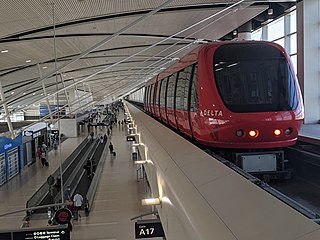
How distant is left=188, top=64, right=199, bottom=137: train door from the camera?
23.7 feet

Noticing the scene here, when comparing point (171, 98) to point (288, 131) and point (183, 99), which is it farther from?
point (288, 131)

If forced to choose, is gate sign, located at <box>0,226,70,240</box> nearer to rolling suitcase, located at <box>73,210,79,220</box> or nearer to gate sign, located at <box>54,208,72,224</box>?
gate sign, located at <box>54,208,72,224</box>

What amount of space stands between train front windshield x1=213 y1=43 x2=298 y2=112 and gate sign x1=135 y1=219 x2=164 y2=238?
2945 millimetres

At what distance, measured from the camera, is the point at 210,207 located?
2783mm

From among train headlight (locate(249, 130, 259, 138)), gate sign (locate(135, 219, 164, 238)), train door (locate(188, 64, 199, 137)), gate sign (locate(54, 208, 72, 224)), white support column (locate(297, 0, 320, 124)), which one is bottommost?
gate sign (locate(54, 208, 72, 224))

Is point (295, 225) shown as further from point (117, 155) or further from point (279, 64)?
point (117, 155)

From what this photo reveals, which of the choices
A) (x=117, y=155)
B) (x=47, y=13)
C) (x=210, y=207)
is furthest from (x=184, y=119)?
(x=117, y=155)

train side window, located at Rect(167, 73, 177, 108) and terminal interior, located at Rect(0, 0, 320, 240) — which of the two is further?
train side window, located at Rect(167, 73, 177, 108)

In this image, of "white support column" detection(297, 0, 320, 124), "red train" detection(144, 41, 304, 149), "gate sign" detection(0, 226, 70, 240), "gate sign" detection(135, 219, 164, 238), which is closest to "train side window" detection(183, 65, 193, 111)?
"red train" detection(144, 41, 304, 149)

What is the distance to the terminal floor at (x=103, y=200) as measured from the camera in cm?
1521

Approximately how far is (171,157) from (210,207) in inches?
108

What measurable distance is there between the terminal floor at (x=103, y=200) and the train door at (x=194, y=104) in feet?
19.2

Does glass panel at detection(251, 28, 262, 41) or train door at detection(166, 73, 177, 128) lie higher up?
glass panel at detection(251, 28, 262, 41)

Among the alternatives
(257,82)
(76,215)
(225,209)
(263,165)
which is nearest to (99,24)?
(76,215)
